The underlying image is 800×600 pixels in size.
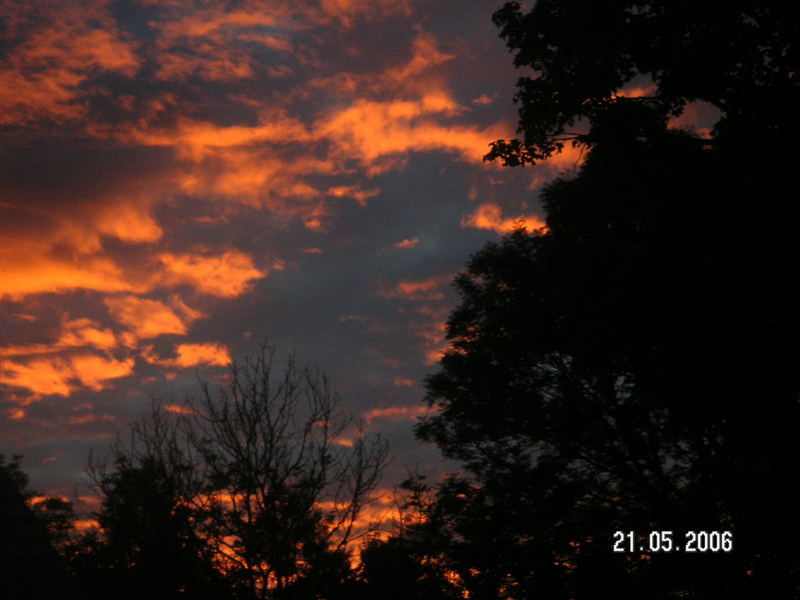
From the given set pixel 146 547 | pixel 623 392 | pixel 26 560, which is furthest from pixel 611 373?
pixel 146 547

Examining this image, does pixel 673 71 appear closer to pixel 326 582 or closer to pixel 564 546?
pixel 564 546

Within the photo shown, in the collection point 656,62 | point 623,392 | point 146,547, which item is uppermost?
point 656,62

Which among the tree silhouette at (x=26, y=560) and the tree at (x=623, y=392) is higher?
the tree at (x=623, y=392)

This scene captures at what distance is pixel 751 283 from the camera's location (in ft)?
31.3

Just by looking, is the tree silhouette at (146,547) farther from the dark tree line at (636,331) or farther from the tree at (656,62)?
the tree at (656,62)

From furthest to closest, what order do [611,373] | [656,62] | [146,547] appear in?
[146,547] < [611,373] < [656,62]

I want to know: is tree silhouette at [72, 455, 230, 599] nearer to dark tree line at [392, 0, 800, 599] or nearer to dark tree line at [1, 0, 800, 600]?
dark tree line at [1, 0, 800, 600]

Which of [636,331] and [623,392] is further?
[623,392]

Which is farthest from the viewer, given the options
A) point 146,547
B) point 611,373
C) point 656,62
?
point 146,547
